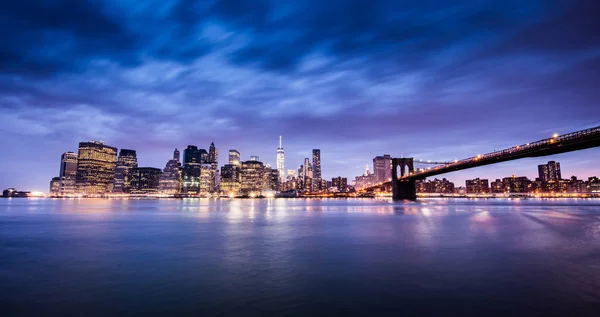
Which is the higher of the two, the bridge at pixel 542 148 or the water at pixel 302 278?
the bridge at pixel 542 148

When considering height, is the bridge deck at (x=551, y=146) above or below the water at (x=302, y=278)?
above

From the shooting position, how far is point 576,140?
174 feet

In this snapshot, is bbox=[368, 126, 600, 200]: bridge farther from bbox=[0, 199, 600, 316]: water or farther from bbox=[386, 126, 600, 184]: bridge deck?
bbox=[0, 199, 600, 316]: water

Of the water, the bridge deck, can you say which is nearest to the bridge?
the bridge deck

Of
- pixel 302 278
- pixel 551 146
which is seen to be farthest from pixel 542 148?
pixel 302 278

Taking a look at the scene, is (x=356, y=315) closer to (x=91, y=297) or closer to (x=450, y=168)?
(x=91, y=297)

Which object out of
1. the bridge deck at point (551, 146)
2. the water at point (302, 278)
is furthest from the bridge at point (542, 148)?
the water at point (302, 278)

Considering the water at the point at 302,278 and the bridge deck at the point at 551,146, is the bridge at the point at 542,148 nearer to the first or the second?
the bridge deck at the point at 551,146

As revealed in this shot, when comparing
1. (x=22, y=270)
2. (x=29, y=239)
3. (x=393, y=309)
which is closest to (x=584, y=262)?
(x=393, y=309)

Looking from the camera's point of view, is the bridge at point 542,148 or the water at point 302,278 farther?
the bridge at point 542,148

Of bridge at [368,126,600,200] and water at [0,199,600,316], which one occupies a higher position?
bridge at [368,126,600,200]

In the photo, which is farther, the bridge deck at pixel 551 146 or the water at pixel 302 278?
the bridge deck at pixel 551 146

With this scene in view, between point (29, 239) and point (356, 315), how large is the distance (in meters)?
23.4

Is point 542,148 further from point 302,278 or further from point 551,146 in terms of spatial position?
point 302,278
